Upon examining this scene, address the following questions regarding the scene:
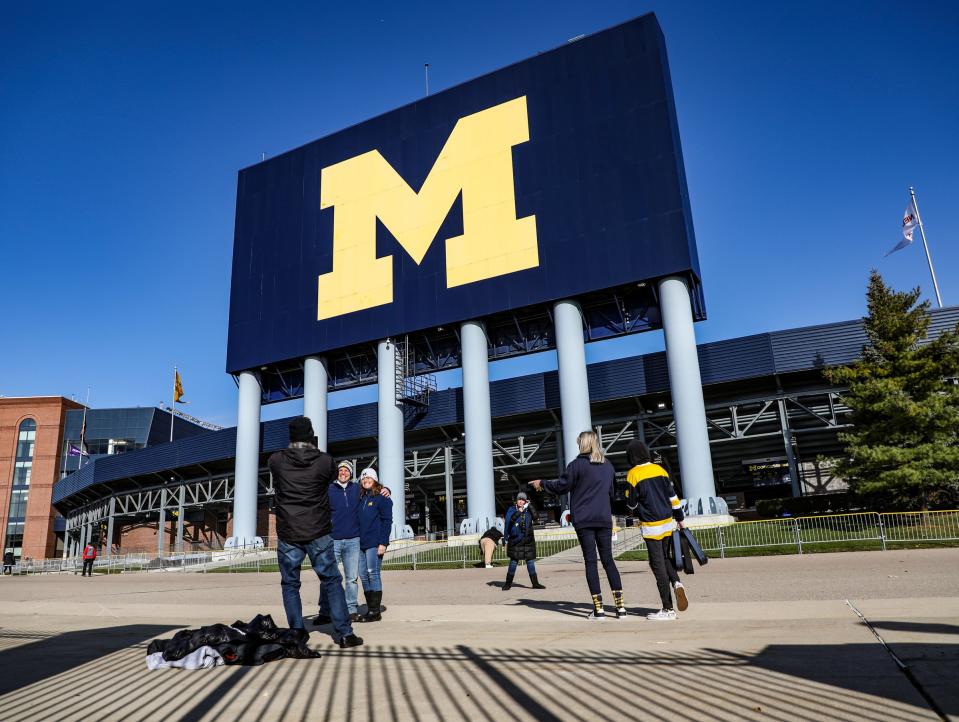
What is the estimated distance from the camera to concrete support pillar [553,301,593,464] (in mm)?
28438

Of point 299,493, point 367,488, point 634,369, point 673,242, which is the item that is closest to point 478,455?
point 634,369

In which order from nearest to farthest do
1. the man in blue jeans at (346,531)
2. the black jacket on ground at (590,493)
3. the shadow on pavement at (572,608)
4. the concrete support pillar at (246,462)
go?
the black jacket on ground at (590,493)
the shadow on pavement at (572,608)
the man in blue jeans at (346,531)
the concrete support pillar at (246,462)

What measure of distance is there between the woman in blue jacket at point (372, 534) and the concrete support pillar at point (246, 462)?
29.7m

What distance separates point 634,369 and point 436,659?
27.0 metres

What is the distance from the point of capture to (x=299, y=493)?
591 cm

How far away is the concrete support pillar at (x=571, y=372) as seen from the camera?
28.4 meters

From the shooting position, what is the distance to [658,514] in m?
6.80

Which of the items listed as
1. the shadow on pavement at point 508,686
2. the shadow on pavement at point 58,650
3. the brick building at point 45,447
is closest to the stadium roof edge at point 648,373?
the shadow on pavement at point 58,650

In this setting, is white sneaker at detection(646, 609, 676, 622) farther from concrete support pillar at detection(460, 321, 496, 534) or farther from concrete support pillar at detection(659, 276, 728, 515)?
concrete support pillar at detection(460, 321, 496, 534)

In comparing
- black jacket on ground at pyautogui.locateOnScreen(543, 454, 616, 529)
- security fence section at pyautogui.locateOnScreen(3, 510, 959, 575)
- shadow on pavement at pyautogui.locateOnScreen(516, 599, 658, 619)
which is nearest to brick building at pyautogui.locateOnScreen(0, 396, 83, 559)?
security fence section at pyautogui.locateOnScreen(3, 510, 959, 575)

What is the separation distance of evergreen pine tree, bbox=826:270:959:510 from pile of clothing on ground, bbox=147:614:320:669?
19.7 meters

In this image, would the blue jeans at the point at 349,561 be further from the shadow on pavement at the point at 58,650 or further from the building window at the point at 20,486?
the building window at the point at 20,486

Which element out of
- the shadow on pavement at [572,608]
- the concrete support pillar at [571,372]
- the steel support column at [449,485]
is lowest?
the shadow on pavement at [572,608]

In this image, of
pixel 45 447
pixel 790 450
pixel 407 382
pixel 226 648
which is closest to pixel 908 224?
pixel 790 450
